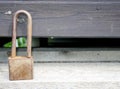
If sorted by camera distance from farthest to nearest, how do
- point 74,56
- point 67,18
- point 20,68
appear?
point 74,56 < point 67,18 < point 20,68

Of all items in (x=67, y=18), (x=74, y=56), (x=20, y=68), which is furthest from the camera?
(x=74, y=56)

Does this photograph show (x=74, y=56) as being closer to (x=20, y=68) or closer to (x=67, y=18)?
(x=67, y=18)

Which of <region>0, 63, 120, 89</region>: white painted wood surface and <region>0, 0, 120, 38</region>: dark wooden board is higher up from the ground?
<region>0, 0, 120, 38</region>: dark wooden board

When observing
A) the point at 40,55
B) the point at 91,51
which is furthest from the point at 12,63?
the point at 91,51

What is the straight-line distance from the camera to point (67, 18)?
1238 mm

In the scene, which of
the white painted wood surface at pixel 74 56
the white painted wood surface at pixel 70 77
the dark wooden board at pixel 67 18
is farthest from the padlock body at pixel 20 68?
the white painted wood surface at pixel 74 56

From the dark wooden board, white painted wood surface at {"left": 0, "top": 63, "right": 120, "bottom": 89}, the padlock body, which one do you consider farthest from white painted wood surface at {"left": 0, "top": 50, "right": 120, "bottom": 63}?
the padlock body

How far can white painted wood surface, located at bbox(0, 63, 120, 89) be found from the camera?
1005 millimetres

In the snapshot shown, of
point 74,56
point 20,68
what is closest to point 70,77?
point 20,68

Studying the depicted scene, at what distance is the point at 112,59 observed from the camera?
4.80 ft

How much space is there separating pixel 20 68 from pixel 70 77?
190mm

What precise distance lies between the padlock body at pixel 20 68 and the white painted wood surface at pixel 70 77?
0.10 feet

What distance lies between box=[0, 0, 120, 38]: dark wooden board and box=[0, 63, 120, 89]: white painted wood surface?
153 millimetres

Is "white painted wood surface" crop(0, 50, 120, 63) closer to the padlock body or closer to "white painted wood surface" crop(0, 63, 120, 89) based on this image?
"white painted wood surface" crop(0, 63, 120, 89)
